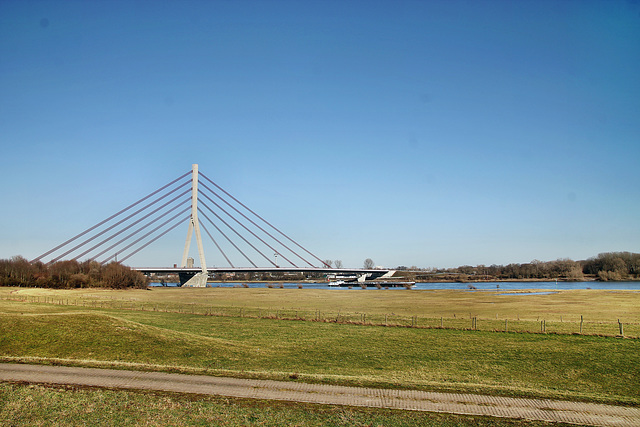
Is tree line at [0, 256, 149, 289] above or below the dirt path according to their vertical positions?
above

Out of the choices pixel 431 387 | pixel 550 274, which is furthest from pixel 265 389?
pixel 550 274

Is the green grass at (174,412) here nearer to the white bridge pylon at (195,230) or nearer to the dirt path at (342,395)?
the dirt path at (342,395)

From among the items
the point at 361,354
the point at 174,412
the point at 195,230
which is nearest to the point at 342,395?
the point at 174,412

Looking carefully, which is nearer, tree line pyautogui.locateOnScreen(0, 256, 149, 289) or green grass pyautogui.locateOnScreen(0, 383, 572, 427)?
green grass pyautogui.locateOnScreen(0, 383, 572, 427)

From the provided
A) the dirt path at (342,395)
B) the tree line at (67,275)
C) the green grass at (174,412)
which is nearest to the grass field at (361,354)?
the dirt path at (342,395)

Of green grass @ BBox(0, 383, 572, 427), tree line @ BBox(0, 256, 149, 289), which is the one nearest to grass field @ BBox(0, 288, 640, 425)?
green grass @ BBox(0, 383, 572, 427)

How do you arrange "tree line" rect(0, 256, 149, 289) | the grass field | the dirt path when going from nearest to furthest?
the dirt path
the grass field
"tree line" rect(0, 256, 149, 289)

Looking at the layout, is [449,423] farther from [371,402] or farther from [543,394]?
[543,394]

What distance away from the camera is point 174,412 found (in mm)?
12195

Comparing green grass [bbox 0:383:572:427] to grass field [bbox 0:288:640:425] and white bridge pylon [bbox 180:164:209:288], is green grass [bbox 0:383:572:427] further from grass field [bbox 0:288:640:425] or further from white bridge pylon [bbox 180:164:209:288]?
white bridge pylon [bbox 180:164:209:288]

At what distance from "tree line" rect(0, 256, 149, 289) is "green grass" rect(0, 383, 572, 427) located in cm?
8589

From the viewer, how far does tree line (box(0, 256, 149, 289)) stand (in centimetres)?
8625

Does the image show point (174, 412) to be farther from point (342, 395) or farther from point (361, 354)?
point (361, 354)

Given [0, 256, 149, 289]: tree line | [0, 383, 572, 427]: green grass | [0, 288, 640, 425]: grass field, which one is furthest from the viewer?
[0, 256, 149, 289]: tree line
